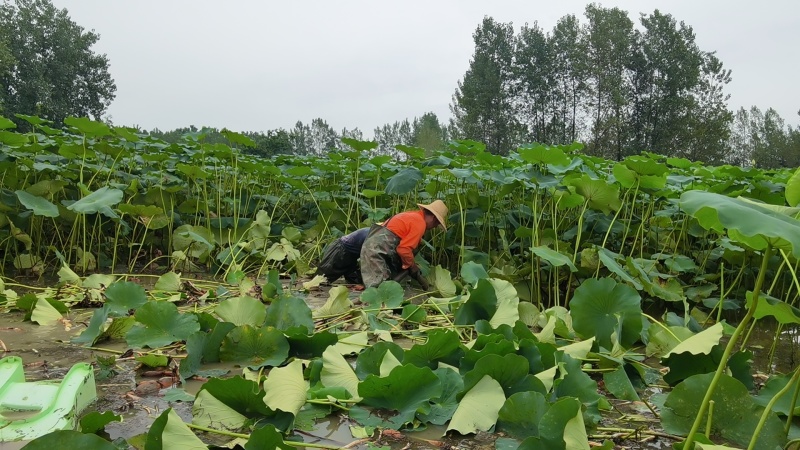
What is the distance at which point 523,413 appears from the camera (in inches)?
66.9

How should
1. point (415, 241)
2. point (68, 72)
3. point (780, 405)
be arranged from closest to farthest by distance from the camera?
point (780, 405), point (415, 241), point (68, 72)

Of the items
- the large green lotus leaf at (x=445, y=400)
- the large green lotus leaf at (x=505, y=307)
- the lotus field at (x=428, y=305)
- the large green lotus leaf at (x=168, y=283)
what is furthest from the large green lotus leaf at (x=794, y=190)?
the large green lotus leaf at (x=168, y=283)

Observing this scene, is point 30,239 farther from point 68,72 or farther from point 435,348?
point 68,72

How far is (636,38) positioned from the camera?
2692 cm

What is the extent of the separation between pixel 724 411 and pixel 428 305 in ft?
6.75

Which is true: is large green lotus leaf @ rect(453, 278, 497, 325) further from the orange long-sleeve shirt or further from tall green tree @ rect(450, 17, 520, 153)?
tall green tree @ rect(450, 17, 520, 153)

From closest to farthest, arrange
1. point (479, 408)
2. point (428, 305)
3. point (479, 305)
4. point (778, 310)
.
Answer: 1. point (778, 310)
2. point (479, 408)
3. point (479, 305)
4. point (428, 305)

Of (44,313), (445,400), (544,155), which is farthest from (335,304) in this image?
(544,155)

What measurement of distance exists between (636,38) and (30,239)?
28.5 metres

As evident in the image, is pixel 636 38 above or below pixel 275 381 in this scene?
above

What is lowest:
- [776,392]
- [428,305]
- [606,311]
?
[428,305]

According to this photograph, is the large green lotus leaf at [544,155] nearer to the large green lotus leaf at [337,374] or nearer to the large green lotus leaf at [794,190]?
the large green lotus leaf at [337,374]

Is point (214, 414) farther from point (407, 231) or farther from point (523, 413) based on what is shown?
point (407, 231)

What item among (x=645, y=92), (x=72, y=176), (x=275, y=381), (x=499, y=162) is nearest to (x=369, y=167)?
(x=499, y=162)
